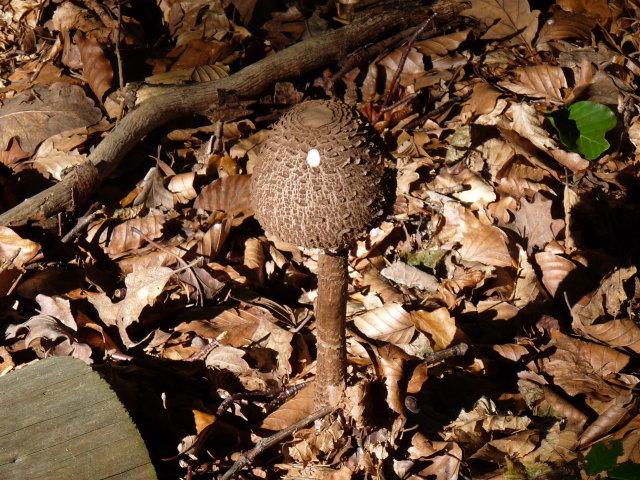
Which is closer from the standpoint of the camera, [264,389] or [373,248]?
[264,389]

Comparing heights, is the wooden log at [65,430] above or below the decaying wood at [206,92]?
below

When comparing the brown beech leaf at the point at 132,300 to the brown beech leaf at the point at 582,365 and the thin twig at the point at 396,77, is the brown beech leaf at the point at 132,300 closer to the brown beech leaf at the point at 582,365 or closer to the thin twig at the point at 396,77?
the thin twig at the point at 396,77

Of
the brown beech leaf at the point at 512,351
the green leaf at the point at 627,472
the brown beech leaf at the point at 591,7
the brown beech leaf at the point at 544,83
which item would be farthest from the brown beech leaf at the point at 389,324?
the brown beech leaf at the point at 591,7

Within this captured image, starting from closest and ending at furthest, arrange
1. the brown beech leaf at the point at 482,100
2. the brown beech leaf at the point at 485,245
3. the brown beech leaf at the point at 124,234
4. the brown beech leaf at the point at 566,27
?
the brown beech leaf at the point at 485,245 → the brown beech leaf at the point at 124,234 → the brown beech leaf at the point at 482,100 → the brown beech leaf at the point at 566,27

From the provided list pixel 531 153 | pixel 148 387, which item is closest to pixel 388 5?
pixel 531 153

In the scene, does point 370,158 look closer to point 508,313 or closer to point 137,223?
point 508,313

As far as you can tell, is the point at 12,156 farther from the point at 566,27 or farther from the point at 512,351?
the point at 566,27
